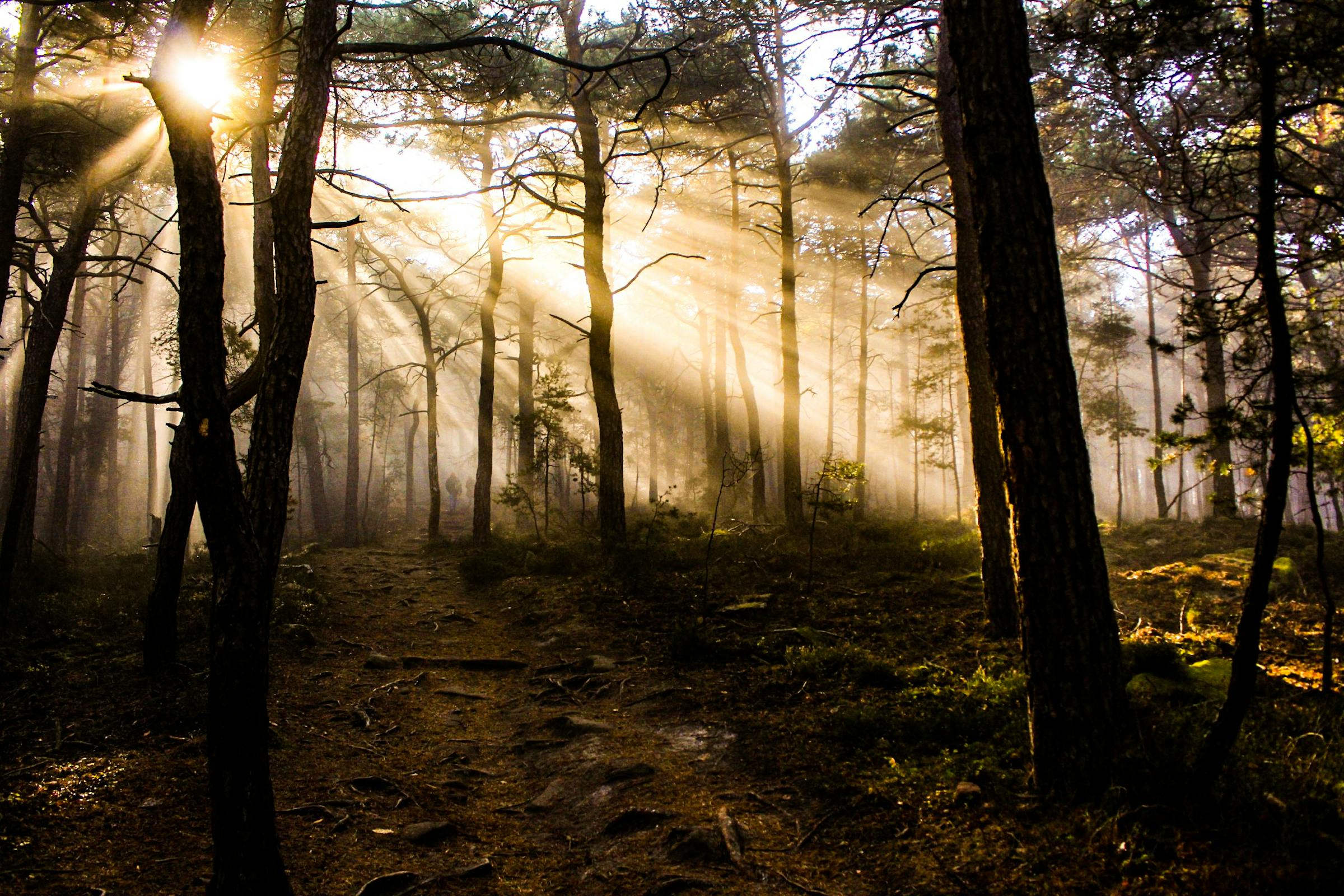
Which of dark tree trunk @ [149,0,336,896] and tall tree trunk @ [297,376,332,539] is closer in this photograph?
dark tree trunk @ [149,0,336,896]

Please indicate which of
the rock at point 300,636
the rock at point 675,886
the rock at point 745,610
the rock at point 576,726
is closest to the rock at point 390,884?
the rock at point 675,886

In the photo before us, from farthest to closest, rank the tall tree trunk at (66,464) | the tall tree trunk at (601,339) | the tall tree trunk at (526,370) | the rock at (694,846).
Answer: the tall tree trunk at (526,370) → the tall tree trunk at (66,464) → the tall tree trunk at (601,339) → the rock at (694,846)

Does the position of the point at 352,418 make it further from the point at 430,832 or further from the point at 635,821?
the point at 635,821

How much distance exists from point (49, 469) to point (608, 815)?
38203mm

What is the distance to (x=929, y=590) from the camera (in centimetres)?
895

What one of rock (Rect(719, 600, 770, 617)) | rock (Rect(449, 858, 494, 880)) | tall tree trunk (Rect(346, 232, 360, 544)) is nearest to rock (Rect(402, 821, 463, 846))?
rock (Rect(449, 858, 494, 880))

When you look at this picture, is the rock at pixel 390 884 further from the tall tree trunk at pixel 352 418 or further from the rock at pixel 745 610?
the tall tree trunk at pixel 352 418

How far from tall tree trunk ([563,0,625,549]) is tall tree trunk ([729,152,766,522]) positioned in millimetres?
3543

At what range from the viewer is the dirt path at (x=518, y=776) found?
3.93 metres

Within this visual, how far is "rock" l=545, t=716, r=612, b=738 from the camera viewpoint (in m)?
5.85

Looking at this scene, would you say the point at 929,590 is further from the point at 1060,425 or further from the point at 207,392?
the point at 207,392

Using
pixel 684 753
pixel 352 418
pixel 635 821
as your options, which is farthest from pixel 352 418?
pixel 635 821

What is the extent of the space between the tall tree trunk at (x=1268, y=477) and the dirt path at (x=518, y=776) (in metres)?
2.16

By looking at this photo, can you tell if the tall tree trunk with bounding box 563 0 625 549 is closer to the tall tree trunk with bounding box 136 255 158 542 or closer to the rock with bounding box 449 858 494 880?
the rock with bounding box 449 858 494 880
